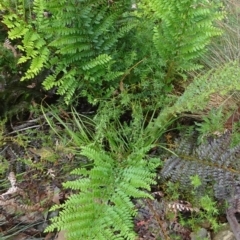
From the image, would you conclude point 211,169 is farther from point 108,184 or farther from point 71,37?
point 71,37

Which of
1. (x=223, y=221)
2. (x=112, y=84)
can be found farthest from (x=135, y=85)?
(x=223, y=221)

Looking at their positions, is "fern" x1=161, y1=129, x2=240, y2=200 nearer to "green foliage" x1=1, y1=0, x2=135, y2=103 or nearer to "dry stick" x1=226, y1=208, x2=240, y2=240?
"dry stick" x1=226, y1=208, x2=240, y2=240

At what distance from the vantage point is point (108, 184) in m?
1.51

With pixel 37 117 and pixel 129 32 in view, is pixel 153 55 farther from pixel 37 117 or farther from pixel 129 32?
pixel 37 117

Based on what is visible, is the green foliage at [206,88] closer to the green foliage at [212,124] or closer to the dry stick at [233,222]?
the green foliage at [212,124]

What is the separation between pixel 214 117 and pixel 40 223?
839 millimetres

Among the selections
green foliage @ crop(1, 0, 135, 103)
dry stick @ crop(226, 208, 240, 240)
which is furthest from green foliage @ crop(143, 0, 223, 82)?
dry stick @ crop(226, 208, 240, 240)

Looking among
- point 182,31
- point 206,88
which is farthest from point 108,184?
point 182,31

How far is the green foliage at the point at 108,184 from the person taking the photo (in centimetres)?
137

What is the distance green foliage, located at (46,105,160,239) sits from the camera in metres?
1.37

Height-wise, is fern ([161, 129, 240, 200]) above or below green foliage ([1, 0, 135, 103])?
below

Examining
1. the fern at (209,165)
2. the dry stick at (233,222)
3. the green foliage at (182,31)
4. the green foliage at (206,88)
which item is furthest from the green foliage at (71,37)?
the dry stick at (233,222)

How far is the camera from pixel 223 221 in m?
1.54

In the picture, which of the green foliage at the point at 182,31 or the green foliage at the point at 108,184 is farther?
the green foliage at the point at 182,31
